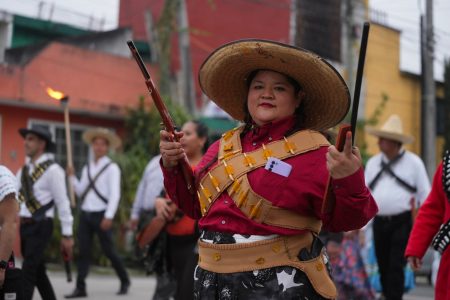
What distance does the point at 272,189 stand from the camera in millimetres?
3418

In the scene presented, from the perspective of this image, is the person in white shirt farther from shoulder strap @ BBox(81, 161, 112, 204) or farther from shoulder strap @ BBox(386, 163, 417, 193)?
shoulder strap @ BBox(81, 161, 112, 204)

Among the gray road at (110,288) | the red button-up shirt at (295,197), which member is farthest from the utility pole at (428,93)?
the red button-up shirt at (295,197)

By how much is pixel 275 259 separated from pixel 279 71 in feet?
2.95

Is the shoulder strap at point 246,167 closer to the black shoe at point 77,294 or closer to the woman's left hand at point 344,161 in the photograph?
the woman's left hand at point 344,161

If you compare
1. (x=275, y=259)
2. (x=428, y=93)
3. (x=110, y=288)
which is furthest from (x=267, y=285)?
(x=428, y=93)

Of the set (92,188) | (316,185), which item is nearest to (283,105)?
(316,185)

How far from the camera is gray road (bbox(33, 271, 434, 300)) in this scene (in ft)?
31.6

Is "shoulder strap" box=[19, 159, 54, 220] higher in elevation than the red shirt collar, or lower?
lower

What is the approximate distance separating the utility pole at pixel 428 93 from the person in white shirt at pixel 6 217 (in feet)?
Result: 49.1

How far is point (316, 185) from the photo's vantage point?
339 centimetres

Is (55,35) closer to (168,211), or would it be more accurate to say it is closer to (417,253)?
(168,211)

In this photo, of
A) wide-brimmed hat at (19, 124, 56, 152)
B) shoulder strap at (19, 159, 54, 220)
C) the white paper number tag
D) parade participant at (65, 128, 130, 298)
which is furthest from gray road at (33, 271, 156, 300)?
the white paper number tag

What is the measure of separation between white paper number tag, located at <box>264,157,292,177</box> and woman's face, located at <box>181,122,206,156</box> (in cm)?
325

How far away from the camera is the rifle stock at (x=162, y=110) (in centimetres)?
349
